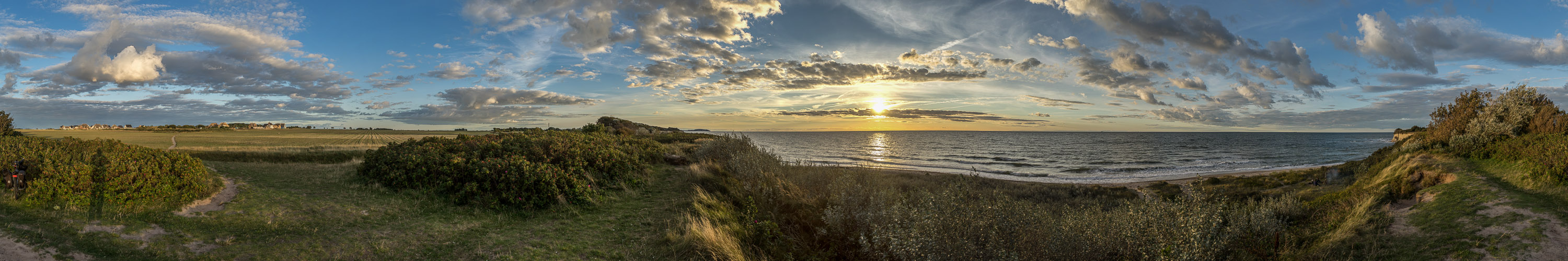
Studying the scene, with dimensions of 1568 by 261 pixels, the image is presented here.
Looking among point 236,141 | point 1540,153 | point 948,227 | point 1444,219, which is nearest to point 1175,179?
point 1540,153

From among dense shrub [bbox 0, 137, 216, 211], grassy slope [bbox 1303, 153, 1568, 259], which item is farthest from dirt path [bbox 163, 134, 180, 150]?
grassy slope [bbox 1303, 153, 1568, 259]

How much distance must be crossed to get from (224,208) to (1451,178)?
23.0 meters

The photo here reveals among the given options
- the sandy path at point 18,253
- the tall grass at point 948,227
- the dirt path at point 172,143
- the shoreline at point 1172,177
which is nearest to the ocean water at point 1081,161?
the shoreline at point 1172,177

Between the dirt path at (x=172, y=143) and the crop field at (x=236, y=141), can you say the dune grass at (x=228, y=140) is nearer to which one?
the crop field at (x=236, y=141)

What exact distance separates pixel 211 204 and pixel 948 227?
10786mm

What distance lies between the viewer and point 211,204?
7645 mm

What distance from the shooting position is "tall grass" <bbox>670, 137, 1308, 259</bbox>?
22.2ft

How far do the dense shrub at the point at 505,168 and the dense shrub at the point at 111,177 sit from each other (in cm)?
250

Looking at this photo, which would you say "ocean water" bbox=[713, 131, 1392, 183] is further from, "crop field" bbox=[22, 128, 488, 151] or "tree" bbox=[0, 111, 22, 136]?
"tree" bbox=[0, 111, 22, 136]

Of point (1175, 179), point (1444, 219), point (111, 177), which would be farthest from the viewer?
point (1175, 179)

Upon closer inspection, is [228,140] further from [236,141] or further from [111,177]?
[111,177]

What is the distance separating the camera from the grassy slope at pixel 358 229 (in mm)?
6004

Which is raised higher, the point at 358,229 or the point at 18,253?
the point at 18,253

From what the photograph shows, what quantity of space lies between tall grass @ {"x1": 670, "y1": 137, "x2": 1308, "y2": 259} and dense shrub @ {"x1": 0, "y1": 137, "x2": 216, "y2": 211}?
7.21 meters
